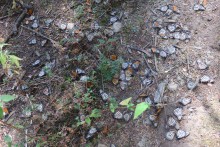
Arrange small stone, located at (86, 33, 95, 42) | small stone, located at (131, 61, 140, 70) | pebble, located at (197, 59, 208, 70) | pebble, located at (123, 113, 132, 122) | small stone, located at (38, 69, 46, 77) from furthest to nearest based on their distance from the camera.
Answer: small stone, located at (86, 33, 95, 42) → small stone, located at (38, 69, 46, 77) → small stone, located at (131, 61, 140, 70) → pebble, located at (197, 59, 208, 70) → pebble, located at (123, 113, 132, 122)

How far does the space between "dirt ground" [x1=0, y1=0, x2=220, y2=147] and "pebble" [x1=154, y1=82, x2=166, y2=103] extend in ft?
0.17

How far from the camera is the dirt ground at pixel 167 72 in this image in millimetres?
3285

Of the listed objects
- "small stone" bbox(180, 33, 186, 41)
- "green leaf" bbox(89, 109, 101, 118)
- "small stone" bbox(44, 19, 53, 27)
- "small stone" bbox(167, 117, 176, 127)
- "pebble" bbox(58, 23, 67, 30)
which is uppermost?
"small stone" bbox(44, 19, 53, 27)

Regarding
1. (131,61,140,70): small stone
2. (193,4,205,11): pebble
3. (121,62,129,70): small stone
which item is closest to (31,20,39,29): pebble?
(121,62,129,70): small stone

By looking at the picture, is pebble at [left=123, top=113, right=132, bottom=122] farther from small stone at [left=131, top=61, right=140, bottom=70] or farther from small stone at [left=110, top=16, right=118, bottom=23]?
small stone at [left=110, top=16, right=118, bottom=23]

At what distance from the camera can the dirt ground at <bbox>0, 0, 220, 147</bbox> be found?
3285 mm

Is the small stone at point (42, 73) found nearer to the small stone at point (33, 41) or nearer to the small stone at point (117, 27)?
the small stone at point (33, 41)

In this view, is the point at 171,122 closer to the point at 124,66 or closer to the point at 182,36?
the point at 124,66

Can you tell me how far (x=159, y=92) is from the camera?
3500 mm

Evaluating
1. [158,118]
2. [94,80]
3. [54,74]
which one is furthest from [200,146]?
[54,74]

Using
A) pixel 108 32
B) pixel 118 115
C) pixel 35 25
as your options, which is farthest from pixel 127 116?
pixel 35 25

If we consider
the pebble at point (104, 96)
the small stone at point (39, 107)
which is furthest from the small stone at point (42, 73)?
the pebble at point (104, 96)

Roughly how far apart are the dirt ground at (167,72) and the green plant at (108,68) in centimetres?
15

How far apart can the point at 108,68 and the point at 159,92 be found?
699mm
